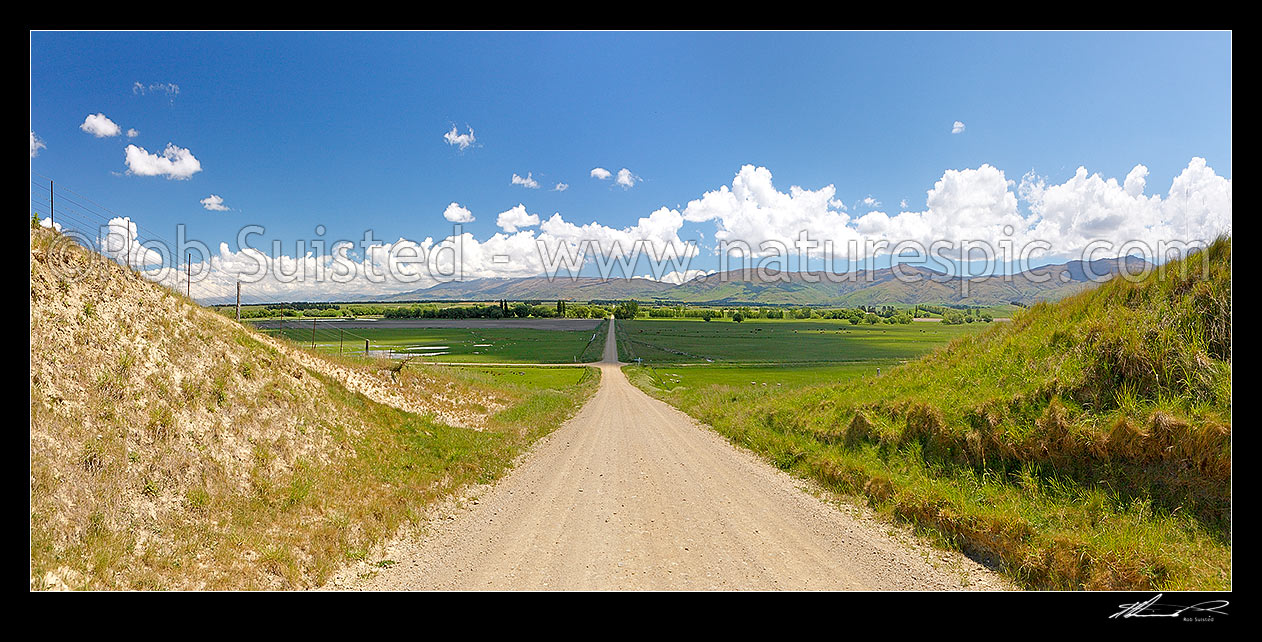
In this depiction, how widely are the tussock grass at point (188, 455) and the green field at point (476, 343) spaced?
43077 mm

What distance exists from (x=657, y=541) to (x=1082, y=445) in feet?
26.2

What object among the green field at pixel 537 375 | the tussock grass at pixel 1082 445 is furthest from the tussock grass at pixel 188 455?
the green field at pixel 537 375

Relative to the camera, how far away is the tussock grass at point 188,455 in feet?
19.5

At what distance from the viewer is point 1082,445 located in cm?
769

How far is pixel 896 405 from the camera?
12.1 metres

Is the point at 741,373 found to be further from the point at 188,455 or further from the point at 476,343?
the point at 476,343

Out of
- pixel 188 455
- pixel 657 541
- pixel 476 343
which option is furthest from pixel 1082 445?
pixel 476 343
